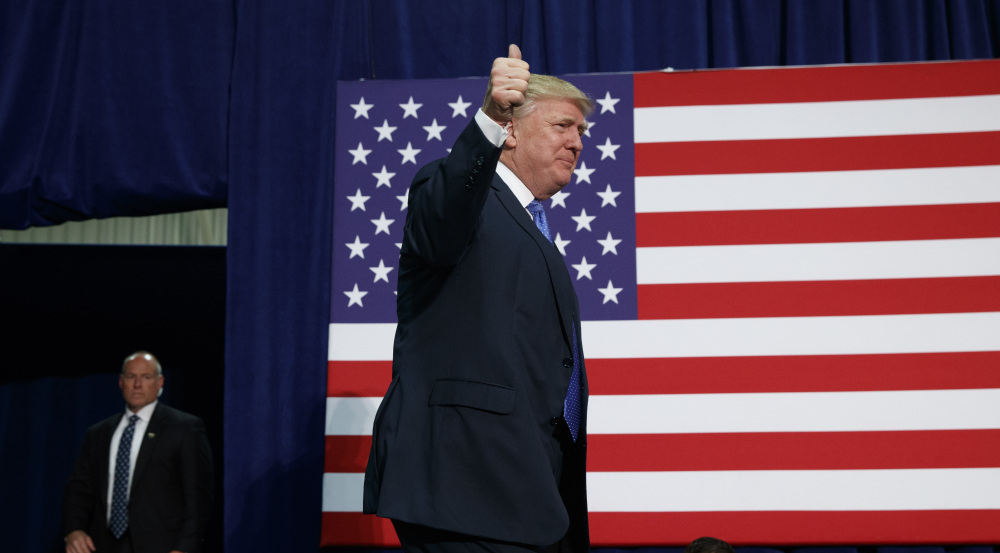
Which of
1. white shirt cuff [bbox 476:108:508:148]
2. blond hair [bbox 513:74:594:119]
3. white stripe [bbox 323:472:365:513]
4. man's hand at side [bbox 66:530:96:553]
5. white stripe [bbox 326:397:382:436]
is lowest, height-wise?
man's hand at side [bbox 66:530:96:553]

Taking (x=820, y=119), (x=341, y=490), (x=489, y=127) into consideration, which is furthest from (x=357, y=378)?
(x=489, y=127)

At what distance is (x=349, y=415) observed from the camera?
9.61ft

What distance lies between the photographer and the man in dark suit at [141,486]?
11.7 feet

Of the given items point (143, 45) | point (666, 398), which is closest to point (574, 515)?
point (666, 398)

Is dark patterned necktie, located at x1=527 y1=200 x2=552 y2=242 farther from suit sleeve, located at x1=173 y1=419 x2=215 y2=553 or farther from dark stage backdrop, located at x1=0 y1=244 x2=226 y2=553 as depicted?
dark stage backdrop, located at x1=0 y1=244 x2=226 y2=553

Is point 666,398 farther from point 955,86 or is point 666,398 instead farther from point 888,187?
point 955,86

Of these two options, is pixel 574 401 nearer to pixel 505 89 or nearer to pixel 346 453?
pixel 505 89

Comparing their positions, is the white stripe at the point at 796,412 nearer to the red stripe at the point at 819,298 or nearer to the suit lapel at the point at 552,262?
the red stripe at the point at 819,298

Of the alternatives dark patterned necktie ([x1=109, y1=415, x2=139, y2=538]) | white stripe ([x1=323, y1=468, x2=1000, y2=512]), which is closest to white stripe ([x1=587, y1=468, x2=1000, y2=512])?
white stripe ([x1=323, y1=468, x2=1000, y2=512])

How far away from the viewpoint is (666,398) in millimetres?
2863

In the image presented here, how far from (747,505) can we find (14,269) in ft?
12.3

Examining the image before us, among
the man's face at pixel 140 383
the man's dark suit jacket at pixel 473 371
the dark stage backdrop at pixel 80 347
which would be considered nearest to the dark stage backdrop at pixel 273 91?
the man's face at pixel 140 383

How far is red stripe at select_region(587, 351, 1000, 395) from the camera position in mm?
2826

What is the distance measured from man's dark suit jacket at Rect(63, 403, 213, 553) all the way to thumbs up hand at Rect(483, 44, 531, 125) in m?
2.82
